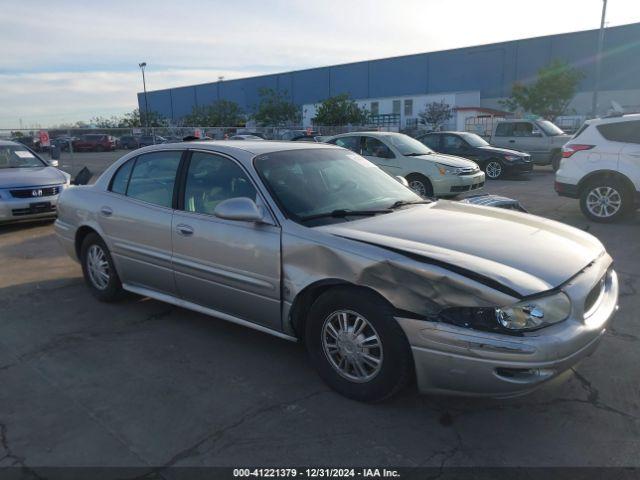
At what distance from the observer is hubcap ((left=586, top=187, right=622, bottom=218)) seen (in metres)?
8.40

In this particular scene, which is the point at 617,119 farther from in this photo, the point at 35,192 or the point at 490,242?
the point at 35,192

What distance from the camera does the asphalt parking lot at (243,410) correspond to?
9.01 feet

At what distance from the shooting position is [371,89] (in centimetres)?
6600

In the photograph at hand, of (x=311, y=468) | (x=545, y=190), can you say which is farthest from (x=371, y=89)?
(x=311, y=468)

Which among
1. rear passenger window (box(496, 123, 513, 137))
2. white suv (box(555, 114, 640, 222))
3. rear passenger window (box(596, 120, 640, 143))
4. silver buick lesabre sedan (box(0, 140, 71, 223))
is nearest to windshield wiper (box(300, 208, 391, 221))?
white suv (box(555, 114, 640, 222))

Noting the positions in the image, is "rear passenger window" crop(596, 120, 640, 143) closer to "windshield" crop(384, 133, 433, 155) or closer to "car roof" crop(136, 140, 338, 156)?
"windshield" crop(384, 133, 433, 155)

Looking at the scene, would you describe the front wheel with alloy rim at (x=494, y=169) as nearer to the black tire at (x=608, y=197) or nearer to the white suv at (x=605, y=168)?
the white suv at (x=605, y=168)

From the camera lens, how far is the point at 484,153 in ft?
51.1

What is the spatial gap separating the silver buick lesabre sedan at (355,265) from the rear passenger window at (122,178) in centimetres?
1

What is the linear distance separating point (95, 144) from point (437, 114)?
32.0 meters

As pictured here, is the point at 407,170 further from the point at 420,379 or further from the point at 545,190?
the point at 420,379

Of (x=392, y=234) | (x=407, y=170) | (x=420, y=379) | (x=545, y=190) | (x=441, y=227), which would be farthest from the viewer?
(x=545, y=190)

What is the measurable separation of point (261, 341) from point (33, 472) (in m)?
1.84

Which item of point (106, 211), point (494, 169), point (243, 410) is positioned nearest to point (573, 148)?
point (494, 169)
